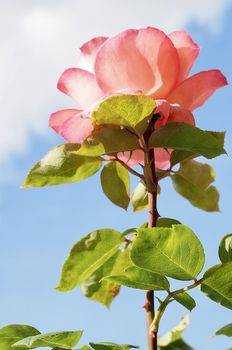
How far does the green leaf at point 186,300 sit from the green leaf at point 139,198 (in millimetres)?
342

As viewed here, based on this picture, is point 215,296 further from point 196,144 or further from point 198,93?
point 198,93

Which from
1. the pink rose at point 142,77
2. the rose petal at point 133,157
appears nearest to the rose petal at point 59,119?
the pink rose at point 142,77

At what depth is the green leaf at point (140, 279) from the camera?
86 cm

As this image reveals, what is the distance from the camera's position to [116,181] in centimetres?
119

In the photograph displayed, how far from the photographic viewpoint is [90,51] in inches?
46.2

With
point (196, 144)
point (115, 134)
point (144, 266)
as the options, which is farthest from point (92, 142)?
point (144, 266)

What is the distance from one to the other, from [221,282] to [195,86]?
15.2 inches

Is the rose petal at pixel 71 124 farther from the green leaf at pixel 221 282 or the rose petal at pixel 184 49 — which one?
the green leaf at pixel 221 282

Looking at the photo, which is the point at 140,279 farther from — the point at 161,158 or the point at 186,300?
the point at 161,158

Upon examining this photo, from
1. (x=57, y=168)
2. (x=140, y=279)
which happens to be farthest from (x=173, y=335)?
(x=57, y=168)

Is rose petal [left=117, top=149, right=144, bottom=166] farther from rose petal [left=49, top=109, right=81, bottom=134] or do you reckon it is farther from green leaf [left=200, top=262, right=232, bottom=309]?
green leaf [left=200, top=262, right=232, bottom=309]

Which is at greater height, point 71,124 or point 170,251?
point 71,124

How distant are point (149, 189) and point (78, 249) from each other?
0.16 metres

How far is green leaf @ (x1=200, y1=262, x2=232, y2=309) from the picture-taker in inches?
33.8
